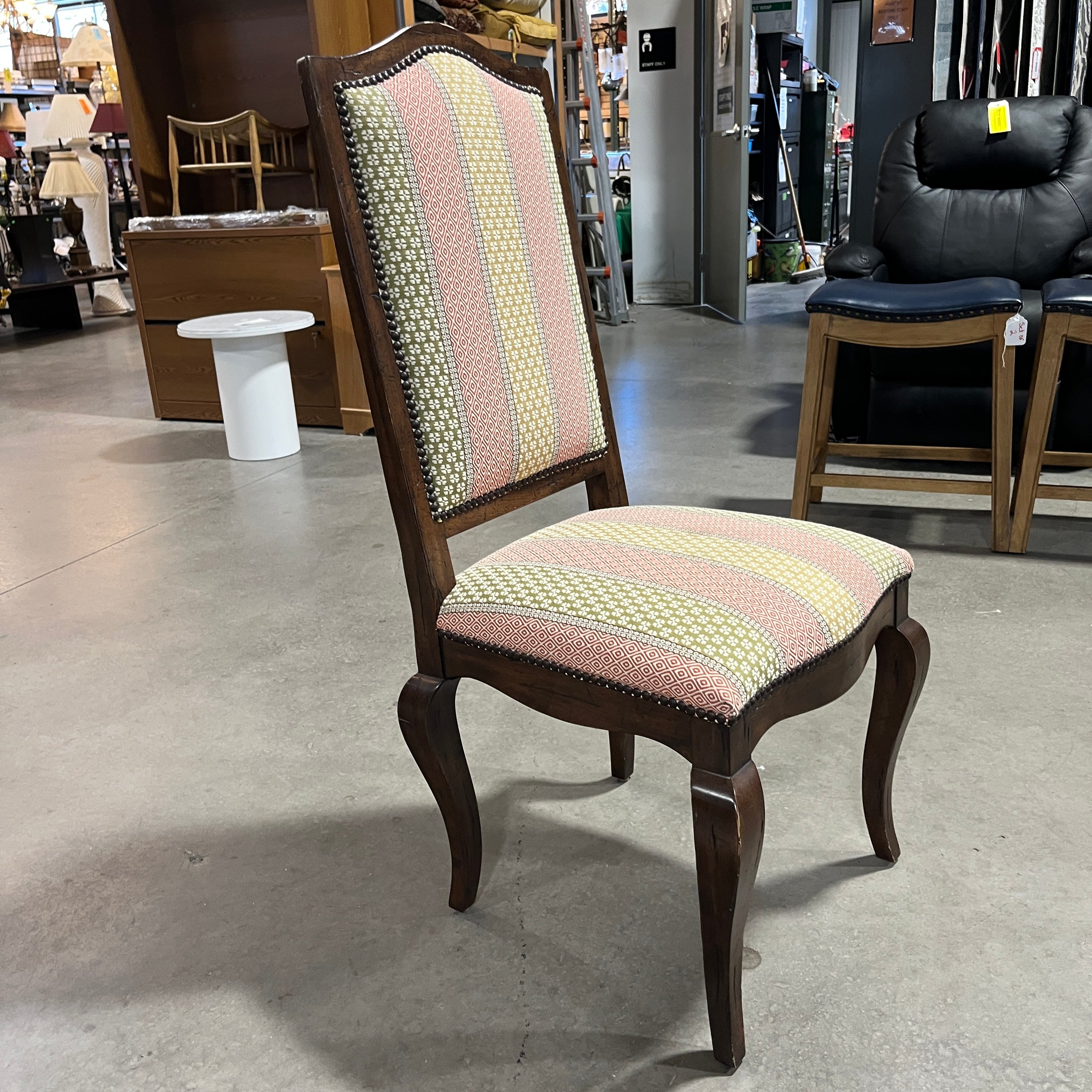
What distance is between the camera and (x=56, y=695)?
6.48ft

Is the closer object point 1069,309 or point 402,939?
point 402,939

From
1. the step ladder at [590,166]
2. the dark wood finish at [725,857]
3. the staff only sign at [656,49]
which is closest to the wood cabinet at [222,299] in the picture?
the step ladder at [590,166]

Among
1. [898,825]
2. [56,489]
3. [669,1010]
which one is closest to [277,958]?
[669,1010]

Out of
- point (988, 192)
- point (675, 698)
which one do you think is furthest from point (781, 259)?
point (675, 698)

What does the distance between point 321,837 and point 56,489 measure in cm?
234

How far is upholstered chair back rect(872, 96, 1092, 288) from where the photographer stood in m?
3.08

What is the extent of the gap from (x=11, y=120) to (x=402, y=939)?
9545 mm

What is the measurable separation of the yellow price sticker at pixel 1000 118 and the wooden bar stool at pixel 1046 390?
2.93 feet

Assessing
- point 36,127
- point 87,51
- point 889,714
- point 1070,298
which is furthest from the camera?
point 87,51

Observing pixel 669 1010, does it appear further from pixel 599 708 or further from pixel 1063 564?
pixel 1063 564

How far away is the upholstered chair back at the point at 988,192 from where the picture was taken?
121 inches


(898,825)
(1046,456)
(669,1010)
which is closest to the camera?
(669,1010)

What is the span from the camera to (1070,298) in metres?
2.23

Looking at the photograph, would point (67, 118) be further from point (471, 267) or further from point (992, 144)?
point (471, 267)
